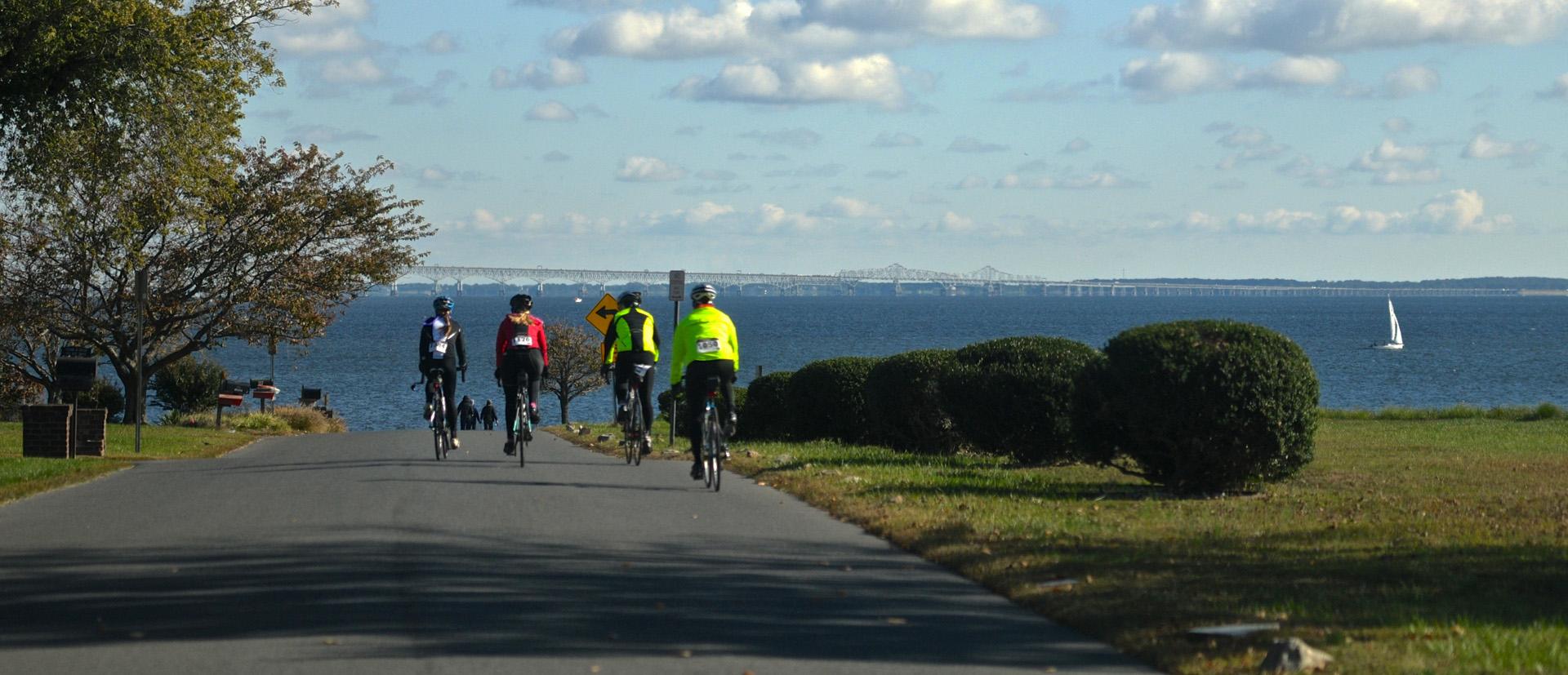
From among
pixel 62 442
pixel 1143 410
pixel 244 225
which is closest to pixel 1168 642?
pixel 1143 410

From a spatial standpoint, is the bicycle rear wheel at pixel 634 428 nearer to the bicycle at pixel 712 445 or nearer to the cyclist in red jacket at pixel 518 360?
the cyclist in red jacket at pixel 518 360

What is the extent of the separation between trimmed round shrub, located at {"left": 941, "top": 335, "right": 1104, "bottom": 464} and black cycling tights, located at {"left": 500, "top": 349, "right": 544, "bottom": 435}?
187 inches

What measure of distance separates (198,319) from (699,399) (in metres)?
26.2

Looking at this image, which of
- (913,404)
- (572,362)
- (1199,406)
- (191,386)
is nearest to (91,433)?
(913,404)

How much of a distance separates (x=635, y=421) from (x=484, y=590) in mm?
9019

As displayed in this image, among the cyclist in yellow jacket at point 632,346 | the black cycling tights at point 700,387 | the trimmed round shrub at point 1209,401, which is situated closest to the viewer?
the trimmed round shrub at point 1209,401

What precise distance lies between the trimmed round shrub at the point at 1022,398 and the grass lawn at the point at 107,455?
31.1 feet

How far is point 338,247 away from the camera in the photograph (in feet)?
124

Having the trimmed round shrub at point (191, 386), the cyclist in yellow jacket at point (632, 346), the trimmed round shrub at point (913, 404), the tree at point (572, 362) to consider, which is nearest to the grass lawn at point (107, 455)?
the cyclist in yellow jacket at point (632, 346)

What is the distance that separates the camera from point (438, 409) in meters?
18.3

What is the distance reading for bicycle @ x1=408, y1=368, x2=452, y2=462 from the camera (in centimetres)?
1822

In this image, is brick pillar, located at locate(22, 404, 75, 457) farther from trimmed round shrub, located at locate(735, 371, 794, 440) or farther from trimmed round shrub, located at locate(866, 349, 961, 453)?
trimmed round shrub, located at locate(866, 349, 961, 453)

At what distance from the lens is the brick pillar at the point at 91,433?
21812mm

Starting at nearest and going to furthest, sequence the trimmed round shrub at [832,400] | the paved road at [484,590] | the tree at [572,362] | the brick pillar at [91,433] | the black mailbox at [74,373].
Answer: the paved road at [484,590], the brick pillar at [91,433], the black mailbox at [74,373], the trimmed round shrub at [832,400], the tree at [572,362]
